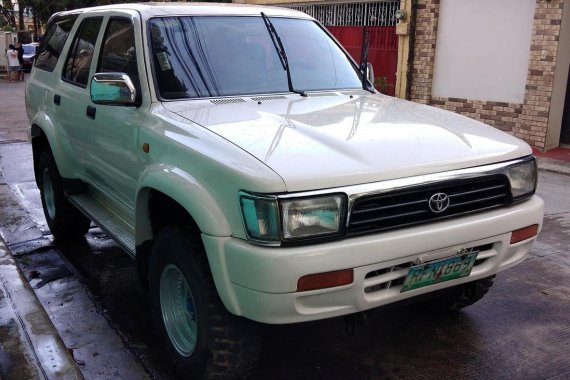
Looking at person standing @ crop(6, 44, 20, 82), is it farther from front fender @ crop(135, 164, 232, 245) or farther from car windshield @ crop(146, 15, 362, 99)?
front fender @ crop(135, 164, 232, 245)

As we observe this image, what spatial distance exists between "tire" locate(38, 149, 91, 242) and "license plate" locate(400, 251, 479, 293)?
3.24m

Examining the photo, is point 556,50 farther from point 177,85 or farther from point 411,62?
point 177,85

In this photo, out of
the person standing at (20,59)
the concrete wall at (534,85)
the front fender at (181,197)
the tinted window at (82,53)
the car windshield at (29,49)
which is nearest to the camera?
the front fender at (181,197)

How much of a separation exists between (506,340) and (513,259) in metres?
0.76

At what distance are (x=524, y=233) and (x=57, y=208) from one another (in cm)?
365

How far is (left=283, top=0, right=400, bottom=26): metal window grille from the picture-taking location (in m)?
12.8

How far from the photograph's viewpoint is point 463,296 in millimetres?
3754

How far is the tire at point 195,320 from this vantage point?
2676mm

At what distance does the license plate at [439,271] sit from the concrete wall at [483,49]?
7.99 m

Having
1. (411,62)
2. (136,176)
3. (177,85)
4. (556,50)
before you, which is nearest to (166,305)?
(136,176)

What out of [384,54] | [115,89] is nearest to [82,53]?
[115,89]

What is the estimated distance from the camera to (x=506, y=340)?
11.8 feet

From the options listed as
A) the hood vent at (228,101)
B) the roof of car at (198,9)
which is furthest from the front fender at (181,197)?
the roof of car at (198,9)

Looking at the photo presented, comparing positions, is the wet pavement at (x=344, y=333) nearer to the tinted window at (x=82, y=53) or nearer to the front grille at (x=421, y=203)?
the front grille at (x=421, y=203)
